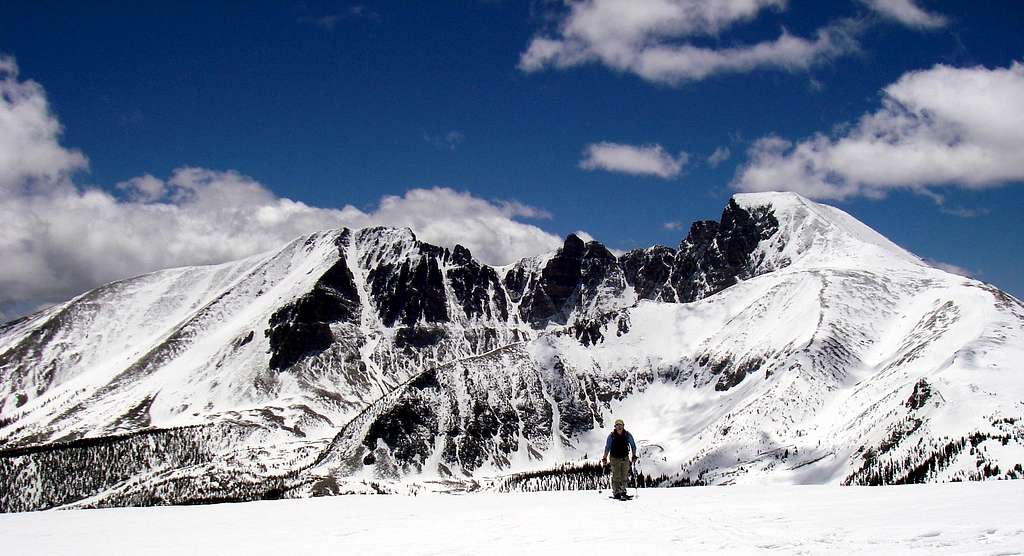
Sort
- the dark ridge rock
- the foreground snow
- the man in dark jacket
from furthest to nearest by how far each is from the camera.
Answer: the dark ridge rock
the man in dark jacket
the foreground snow

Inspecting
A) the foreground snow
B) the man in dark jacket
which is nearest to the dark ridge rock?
the man in dark jacket

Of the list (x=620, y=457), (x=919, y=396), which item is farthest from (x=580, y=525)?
(x=919, y=396)

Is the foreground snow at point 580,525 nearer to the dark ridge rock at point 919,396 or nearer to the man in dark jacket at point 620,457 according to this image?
the man in dark jacket at point 620,457

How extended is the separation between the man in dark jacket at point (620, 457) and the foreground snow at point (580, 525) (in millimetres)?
1096

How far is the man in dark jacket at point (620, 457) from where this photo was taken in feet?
103

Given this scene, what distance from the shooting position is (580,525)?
22.1 meters

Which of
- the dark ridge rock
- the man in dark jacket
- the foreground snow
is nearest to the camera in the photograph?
the foreground snow

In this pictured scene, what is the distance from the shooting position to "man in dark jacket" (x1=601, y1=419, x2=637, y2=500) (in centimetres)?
3144

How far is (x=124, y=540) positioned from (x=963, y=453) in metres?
164

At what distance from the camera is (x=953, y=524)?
1712cm

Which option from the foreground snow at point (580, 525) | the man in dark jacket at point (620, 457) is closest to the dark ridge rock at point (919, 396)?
the man in dark jacket at point (620, 457)

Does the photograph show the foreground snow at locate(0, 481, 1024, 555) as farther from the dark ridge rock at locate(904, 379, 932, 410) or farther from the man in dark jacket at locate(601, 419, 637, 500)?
the dark ridge rock at locate(904, 379, 932, 410)

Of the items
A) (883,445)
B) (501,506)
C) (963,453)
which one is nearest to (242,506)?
(501,506)

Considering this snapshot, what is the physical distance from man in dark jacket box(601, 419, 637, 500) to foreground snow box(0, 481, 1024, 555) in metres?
1.10
